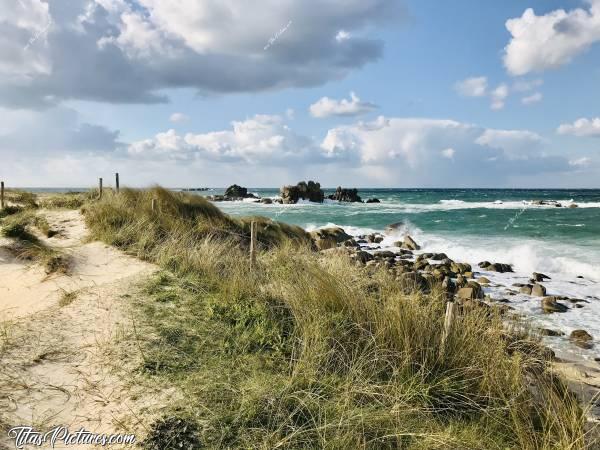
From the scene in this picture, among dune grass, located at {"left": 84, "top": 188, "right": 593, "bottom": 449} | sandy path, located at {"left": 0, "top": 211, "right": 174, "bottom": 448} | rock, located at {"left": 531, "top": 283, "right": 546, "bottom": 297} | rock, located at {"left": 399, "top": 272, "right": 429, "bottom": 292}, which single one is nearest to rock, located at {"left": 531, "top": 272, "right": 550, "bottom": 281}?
rock, located at {"left": 531, "top": 283, "right": 546, "bottom": 297}

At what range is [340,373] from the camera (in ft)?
13.7

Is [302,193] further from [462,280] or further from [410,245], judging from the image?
[462,280]

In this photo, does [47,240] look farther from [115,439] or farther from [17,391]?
[115,439]

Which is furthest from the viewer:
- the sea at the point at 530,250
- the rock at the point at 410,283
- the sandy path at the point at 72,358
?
the sea at the point at 530,250

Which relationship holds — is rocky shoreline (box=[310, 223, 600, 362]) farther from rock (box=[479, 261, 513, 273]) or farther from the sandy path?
the sandy path

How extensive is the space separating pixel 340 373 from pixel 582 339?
7149mm

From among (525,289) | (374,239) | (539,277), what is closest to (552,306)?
(525,289)

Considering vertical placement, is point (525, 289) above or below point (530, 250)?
below

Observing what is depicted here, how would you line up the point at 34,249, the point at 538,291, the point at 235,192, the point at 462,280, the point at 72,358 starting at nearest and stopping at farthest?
the point at 72,358, the point at 34,249, the point at 538,291, the point at 462,280, the point at 235,192

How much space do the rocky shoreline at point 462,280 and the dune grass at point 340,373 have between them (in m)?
1.00

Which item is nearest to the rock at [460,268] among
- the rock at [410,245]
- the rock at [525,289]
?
the rock at [525,289]

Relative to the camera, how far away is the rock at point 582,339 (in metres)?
8.30

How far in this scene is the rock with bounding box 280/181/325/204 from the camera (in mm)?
59406

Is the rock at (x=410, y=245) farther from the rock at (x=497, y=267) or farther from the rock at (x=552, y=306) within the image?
the rock at (x=552, y=306)
